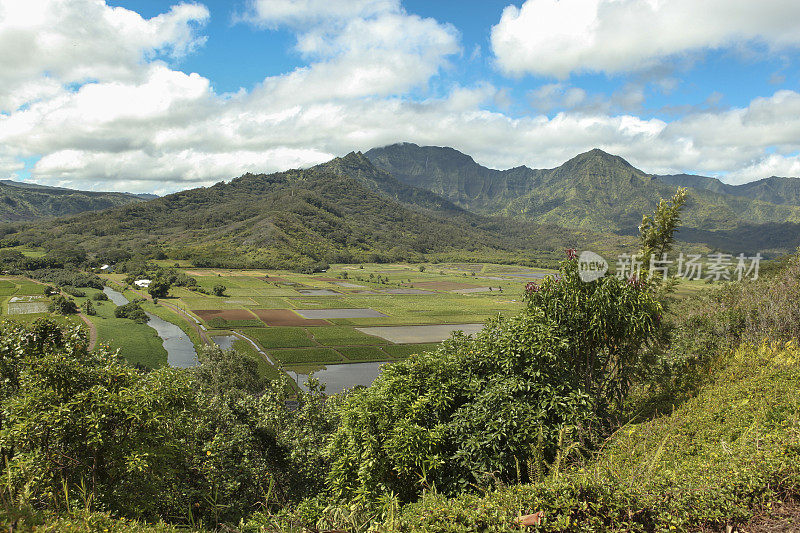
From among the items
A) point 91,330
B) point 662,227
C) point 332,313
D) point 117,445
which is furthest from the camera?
point 332,313

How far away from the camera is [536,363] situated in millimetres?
10531

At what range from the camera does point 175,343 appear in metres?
63.8

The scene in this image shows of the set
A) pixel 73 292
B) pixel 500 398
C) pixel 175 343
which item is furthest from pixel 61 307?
pixel 500 398

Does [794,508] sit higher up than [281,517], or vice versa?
[794,508]

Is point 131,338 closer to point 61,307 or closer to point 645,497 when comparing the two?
point 61,307

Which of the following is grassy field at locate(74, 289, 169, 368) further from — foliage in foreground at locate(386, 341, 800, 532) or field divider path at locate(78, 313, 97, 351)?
foliage in foreground at locate(386, 341, 800, 532)

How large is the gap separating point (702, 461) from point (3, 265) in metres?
167

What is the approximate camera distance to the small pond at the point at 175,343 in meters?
54.9

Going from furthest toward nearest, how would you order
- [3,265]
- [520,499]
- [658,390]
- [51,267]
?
1. [51,267]
2. [3,265]
3. [658,390]
4. [520,499]

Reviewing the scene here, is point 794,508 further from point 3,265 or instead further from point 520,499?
point 3,265

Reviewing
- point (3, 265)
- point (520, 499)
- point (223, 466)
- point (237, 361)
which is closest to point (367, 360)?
point (237, 361)

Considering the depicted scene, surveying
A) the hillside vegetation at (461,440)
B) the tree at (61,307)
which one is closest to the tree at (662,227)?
the hillside vegetation at (461,440)

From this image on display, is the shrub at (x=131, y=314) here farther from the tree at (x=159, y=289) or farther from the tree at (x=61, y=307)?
the tree at (x=159, y=289)

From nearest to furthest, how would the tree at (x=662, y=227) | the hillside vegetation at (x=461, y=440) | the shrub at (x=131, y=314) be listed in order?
the hillside vegetation at (x=461, y=440), the tree at (x=662, y=227), the shrub at (x=131, y=314)
